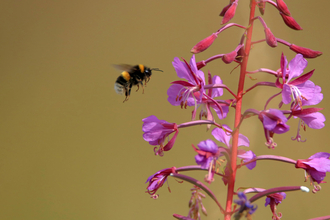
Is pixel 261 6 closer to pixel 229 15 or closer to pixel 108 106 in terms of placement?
pixel 229 15

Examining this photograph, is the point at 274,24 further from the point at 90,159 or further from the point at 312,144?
the point at 90,159

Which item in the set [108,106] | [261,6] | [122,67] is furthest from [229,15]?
[108,106]

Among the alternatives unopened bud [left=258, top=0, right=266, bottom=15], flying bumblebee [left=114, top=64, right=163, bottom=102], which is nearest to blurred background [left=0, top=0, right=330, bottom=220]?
flying bumblebee [left=114, top=64, right=163, bottom=102]

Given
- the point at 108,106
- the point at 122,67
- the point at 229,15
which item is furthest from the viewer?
the point at 108,106

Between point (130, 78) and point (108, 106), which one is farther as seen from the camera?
point (108, 106)

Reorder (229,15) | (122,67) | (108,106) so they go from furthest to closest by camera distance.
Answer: (108,106)
(122,67)
(229,15)

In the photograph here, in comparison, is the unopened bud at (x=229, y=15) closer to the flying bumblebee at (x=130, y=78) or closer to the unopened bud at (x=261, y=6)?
the unopened bud at (x=261, y=6)

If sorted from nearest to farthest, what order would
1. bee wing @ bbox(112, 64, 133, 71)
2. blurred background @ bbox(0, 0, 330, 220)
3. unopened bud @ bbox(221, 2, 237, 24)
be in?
1. unopened bud @ bbox(221, 2, 237, 24)
2. bee wing @ bbox(112, 64, 133, 71)
3. blurred background @ bbox(0, 0, 330, 220)

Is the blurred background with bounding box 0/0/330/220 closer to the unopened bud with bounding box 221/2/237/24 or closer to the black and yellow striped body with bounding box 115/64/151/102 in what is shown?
the black and yellow striped body with bounding box 115/64/151/102

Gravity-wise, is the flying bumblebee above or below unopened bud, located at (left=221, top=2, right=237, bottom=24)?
above
